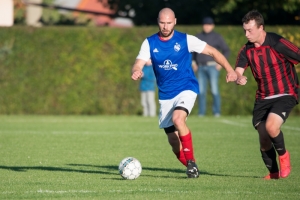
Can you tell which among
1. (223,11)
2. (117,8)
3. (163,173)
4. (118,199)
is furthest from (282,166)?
(117,8)

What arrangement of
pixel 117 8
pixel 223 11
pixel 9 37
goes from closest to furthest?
pixel 9 37
pixel 223 11
pixel 117 8

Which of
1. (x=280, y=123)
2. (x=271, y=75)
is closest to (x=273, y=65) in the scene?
(x=271, y=75)

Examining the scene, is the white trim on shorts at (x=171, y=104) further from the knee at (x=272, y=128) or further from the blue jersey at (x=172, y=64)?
the knee at (x=272, y=128)

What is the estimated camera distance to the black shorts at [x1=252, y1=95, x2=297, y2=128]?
27.8 feet

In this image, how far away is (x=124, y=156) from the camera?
11320 millimetres

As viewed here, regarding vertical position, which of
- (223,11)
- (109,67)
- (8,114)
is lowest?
(8,114)

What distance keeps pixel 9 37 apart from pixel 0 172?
1227 cm

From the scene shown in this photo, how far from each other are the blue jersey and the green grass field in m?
1.12

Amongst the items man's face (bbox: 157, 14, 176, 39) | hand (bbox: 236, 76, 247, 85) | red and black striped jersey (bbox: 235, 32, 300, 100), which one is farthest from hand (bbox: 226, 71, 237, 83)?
man's face (bbox: 157, 14, 176, 39)

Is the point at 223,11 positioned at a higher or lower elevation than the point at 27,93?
higher

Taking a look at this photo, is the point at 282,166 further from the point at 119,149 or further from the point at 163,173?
the point at 119,149

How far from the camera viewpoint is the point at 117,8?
25906mm

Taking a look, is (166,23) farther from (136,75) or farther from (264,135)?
(264,135)

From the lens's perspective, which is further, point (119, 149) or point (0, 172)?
point (119, 149)
